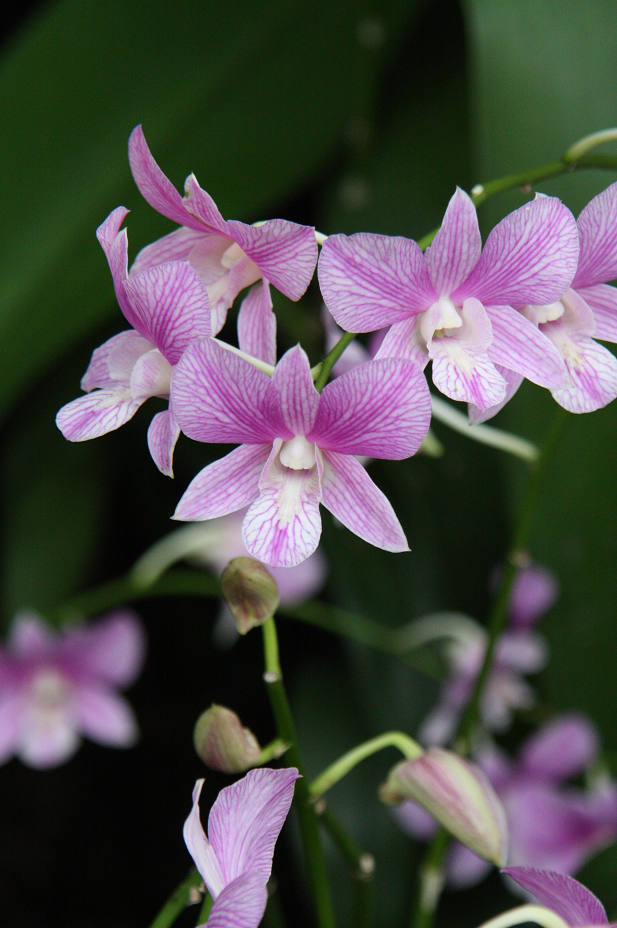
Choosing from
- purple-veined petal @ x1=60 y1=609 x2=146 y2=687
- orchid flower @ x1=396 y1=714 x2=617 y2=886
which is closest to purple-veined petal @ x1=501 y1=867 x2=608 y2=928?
orchid flower @ x1=396 y1=714 x2=617 y2=886

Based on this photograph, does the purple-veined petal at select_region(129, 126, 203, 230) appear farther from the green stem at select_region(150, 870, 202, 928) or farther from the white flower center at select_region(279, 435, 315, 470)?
the green stem at select_region(150, 870, 202, 928)

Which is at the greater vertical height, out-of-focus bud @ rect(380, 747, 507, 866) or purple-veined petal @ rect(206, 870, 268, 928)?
purple-veined petal @ rect(206, 870, 268, 928)

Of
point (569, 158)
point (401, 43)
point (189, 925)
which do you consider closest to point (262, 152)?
point (401, 43)

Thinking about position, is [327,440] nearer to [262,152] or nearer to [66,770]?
[262,152]

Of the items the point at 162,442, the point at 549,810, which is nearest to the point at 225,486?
the point at 162,442

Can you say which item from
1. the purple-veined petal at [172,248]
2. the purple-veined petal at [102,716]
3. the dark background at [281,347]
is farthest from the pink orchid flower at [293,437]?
the purple-veined petal at [102,716]

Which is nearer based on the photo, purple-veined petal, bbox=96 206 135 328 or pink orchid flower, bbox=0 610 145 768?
purple-veined petal, bbox=96 206 135 328

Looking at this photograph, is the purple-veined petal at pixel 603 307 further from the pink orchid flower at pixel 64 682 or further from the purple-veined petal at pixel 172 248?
the pink orchid flower at pixel 64 682

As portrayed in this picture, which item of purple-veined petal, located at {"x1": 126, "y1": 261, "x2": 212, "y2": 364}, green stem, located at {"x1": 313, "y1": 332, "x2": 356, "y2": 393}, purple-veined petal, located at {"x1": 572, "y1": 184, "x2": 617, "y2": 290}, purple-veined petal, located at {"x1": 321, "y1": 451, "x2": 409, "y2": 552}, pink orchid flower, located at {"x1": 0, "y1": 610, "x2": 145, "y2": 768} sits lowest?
pink orchid flower, located at {"x1": 0, "y1": 610, "x2": 145, "y2": 768}
